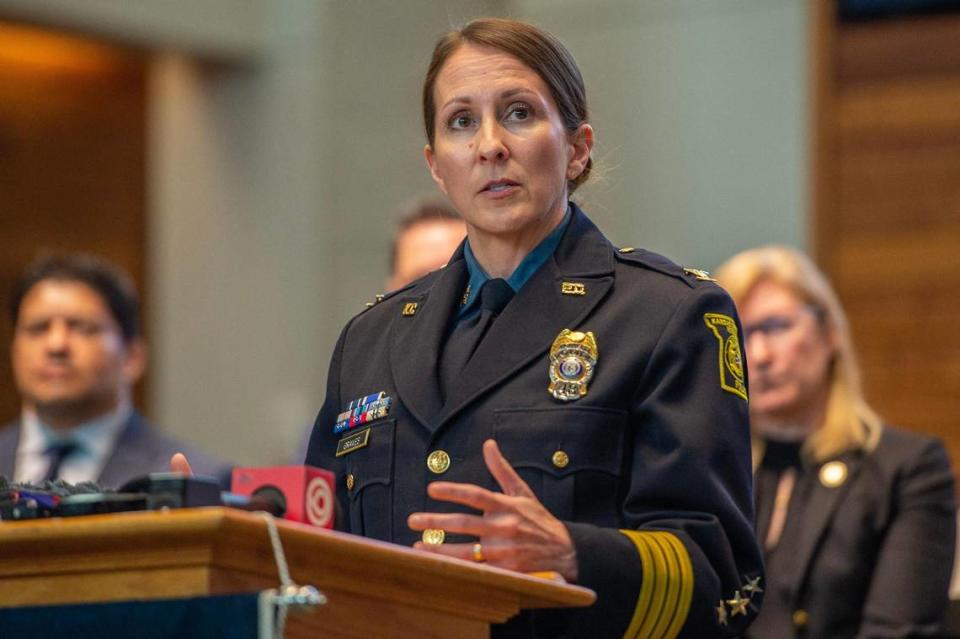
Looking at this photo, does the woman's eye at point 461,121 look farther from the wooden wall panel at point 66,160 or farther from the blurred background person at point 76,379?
the wooden wall panel at point 66,160

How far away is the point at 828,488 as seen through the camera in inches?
158

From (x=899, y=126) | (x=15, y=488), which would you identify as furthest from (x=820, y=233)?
(x=15, y=488)

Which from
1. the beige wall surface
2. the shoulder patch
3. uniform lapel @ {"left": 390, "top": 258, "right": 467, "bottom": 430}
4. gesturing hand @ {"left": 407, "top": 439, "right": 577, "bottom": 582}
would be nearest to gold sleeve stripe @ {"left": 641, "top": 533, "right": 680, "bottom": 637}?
gesturing hand @ {"left": 407, "top": 439, "right": 577, "bottom": 582}

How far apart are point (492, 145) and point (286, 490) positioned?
28.1 inches

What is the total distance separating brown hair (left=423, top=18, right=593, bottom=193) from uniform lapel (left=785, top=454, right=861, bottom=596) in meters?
1.64

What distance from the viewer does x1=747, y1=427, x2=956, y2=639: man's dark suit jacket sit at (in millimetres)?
3799

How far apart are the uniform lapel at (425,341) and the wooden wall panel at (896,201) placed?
4.07 meters

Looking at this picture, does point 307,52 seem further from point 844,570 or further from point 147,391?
point 844,570

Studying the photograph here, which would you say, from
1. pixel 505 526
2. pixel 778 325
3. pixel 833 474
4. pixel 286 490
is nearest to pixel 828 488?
pixel 833 474

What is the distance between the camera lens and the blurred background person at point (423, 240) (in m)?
4.30

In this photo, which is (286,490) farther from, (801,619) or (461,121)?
(801,619)

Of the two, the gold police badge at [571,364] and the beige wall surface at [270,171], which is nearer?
the gold police badge at [571,364]

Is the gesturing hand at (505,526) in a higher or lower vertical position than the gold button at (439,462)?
lower

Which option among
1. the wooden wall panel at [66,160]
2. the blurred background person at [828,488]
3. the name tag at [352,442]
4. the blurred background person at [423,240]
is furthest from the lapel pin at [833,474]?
the wooden wall panel at [66,160]
